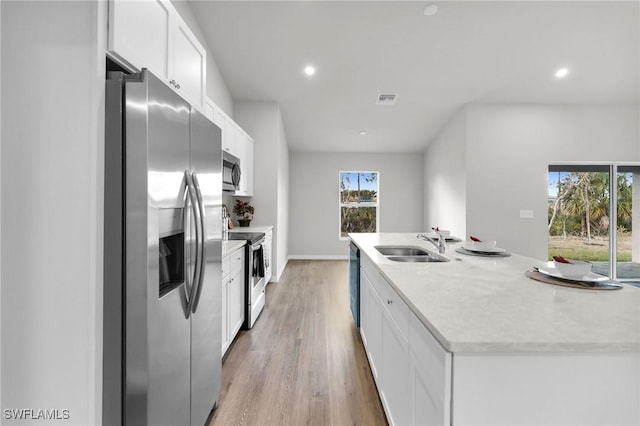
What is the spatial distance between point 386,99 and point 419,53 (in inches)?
41.9

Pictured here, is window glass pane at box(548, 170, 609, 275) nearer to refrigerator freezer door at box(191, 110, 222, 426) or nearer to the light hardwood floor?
the light hardwood floor

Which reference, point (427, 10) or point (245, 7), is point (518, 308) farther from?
point (245, 7)

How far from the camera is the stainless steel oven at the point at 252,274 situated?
2779mm

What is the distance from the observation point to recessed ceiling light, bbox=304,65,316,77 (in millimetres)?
3934

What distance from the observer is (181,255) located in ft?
4.13

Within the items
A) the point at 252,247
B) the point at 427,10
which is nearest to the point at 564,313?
the point at 252,247

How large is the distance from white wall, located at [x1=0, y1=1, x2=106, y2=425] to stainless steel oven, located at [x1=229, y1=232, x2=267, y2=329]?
5.92 ft

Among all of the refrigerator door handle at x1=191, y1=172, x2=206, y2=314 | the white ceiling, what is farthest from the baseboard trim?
the refrigerator door handle at x1=191, y1=172, x2=206, y2=314

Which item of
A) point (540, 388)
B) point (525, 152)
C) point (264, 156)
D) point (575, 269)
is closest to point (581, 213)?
point (525, 152)

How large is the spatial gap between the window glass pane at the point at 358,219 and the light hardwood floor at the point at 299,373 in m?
3.66

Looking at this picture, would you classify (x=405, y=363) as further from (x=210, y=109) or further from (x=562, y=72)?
(x=562, y=72)

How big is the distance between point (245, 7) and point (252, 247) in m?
2.48

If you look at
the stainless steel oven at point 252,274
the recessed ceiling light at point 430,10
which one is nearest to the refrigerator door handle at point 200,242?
the stainless steel oven at point 252,274

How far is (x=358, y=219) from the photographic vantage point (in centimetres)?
714
